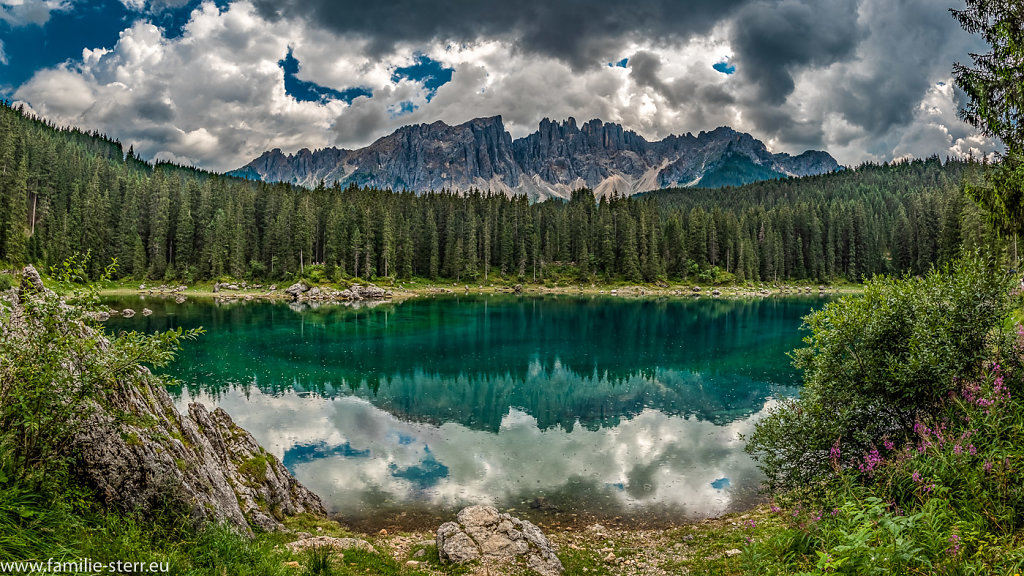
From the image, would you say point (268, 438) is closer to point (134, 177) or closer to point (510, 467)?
point (510, 467)

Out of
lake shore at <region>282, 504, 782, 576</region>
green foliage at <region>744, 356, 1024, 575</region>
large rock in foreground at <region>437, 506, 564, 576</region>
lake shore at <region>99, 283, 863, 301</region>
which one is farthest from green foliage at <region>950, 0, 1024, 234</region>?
lake shore at <region>99, 283, 863, 301</region>

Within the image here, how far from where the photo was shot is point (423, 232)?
135000mm

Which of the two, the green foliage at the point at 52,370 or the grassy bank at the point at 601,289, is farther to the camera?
the grassy bank at the point at 601,289

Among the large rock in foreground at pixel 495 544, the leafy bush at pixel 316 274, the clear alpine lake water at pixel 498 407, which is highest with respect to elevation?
the leafy bush at pixel 316 274

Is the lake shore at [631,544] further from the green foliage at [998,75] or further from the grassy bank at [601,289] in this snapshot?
the grassy bank at [601,289]

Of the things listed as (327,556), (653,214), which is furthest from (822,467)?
(653,214)

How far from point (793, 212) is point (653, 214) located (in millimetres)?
51096

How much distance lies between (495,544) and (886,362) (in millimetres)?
11041

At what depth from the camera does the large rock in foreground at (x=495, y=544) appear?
12336 millimetres

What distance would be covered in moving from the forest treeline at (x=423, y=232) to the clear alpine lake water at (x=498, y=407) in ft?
174

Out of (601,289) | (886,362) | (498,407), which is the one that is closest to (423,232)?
(601,289)

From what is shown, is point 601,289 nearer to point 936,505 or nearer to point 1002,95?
point 1002,95

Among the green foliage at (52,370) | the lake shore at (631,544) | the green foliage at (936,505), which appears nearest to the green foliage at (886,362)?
the green foliage at (936,505)

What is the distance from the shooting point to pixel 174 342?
8.39m
